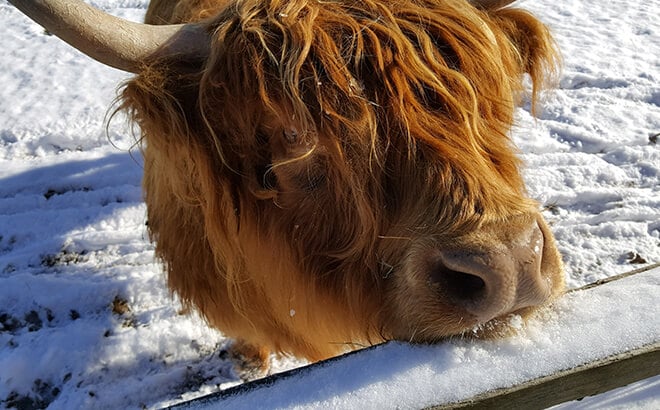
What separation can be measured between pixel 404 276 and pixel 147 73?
3.02 feet

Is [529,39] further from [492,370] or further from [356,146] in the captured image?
[492,370]

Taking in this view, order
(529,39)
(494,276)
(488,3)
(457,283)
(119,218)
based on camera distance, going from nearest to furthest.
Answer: (494,276) < (457,283) < (488,3) < (529,39) < (119,218)

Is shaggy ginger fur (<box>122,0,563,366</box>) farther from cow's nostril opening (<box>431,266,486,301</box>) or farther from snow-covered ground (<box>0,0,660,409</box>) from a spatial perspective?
snow-covered ground (<box>0,0,660,409</box>)

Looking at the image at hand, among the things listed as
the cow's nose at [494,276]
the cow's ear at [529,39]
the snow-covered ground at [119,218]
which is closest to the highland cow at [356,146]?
the cow's nose at [494,276]

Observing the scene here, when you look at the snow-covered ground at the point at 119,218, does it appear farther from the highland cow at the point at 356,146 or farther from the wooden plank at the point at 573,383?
the highland cow at the point at 356,146

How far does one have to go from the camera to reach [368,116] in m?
1.42

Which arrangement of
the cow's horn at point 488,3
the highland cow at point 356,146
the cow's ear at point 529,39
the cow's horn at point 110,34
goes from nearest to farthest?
1. the cow's horn at point 110,34
2. the highland cow at point 356,146
3. the cow's horn at point 488,3
4. the cow's ear at point 529,39

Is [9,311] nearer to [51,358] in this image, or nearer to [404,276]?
[51,358]

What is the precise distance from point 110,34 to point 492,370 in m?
1.26

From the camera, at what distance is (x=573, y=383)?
127 cm

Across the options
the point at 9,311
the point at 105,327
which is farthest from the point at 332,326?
the point at 9,311

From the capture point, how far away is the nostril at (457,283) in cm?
133

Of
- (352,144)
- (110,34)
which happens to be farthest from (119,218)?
(352,144)

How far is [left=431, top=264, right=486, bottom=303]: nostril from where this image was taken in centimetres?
133
